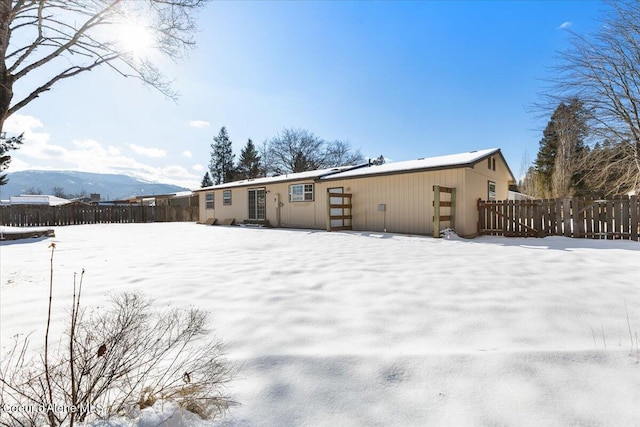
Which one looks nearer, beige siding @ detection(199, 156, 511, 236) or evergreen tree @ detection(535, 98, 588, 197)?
beige siding @ detection(199, 156, 511, 236)

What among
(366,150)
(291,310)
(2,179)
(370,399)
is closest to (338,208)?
(291,310)

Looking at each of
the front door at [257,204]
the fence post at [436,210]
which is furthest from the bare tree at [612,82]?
the front door at [257,204]

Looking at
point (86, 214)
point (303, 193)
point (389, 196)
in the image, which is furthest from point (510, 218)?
point (86, 214)

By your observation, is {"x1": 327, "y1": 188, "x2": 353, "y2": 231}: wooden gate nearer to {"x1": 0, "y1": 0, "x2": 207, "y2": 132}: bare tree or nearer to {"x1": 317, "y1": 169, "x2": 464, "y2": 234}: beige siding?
{"x1": 317, "y1": 169, "x2": 464, "y2": 234}: beige siding

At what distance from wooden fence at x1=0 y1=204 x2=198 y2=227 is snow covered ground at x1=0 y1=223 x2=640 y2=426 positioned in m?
17.1

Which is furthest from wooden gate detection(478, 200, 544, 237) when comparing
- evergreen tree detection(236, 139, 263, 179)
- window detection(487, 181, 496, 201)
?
evergreen tree detection(236, 139, 263, 179)

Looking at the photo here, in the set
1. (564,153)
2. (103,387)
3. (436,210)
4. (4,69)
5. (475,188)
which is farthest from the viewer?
(564,153)

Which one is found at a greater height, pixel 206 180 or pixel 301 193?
pixel 206 180

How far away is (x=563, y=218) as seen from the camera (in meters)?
8.80

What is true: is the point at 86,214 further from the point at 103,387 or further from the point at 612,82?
the point at 612,82

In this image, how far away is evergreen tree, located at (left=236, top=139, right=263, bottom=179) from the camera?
1751 inches

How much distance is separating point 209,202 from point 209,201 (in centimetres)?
7

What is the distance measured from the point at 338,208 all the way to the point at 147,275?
29.5 ft

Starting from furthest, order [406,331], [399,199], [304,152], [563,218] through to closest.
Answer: [304,152], [399,199], [563,218], [406,331]
